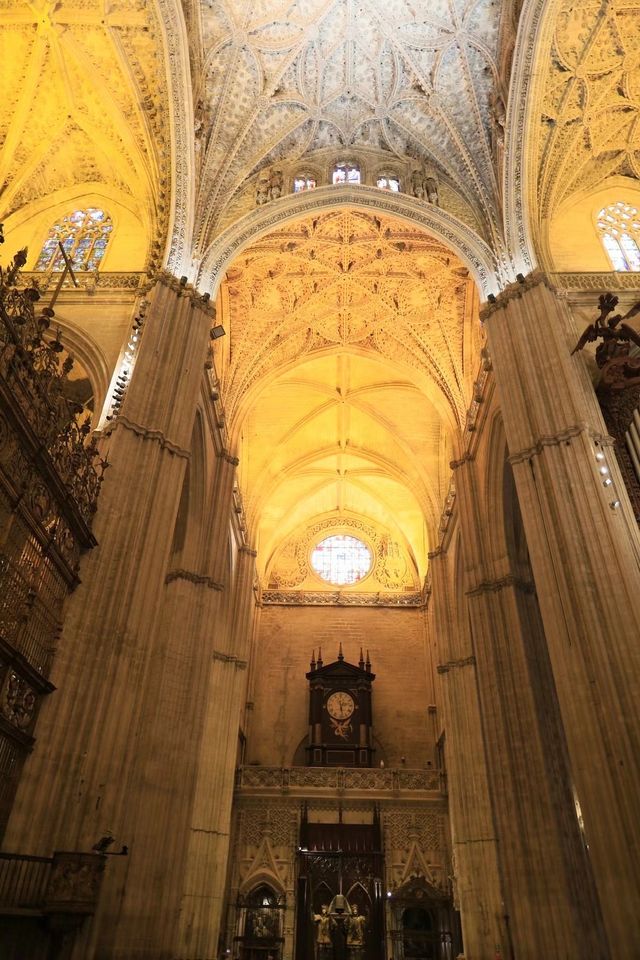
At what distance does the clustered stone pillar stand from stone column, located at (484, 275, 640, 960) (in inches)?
146

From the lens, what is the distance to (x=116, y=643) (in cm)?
966

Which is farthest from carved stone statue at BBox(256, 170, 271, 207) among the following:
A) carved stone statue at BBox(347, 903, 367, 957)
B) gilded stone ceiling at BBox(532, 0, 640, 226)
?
carved stone statue at BBox(347, 903, 367, 957)

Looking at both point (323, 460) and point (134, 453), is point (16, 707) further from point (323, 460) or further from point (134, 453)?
point (323, 460)

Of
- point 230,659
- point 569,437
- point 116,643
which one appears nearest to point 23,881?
point 116,643

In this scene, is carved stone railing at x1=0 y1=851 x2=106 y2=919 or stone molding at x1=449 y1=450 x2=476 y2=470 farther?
stone molding at x1=449 y1=450 x2=476 y2=470

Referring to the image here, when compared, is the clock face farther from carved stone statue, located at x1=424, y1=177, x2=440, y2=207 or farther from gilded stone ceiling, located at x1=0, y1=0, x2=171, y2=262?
carved stone statue, located at x1=424, y1=177, x2=440, y2=207

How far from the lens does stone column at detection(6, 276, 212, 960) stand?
8.40 meters

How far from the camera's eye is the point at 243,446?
23812mm

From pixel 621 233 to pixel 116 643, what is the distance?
1423cm

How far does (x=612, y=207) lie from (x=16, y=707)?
16.5 metres

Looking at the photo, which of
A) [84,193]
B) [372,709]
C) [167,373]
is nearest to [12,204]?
[84,193]

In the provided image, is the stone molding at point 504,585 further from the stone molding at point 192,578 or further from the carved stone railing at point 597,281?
the carved stone railing at point 597,281

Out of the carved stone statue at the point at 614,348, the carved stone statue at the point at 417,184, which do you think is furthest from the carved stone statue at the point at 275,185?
the carved stone statue at the point at 614,348

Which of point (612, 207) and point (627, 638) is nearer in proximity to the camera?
point (627, 638)
